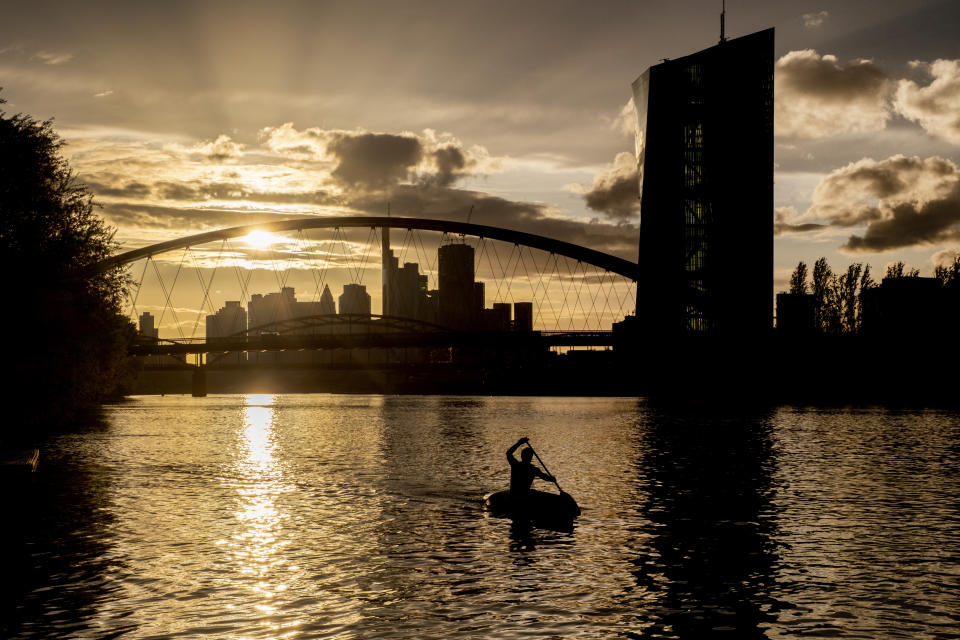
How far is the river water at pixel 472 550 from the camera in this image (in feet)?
56.4

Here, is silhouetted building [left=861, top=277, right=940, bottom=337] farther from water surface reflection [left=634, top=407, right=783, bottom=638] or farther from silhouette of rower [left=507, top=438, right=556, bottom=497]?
silhouette of rower [left=507, top=438, right=556, bottom=497]

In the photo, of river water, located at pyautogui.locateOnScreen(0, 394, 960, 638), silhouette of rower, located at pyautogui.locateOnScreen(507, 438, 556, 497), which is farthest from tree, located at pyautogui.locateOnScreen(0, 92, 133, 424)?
silhouette of rower, located at pyautogui.locateOnScreen(507, 438, 556, 497)

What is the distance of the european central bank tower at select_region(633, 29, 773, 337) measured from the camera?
188125 millimetres

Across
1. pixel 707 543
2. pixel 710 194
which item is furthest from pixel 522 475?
pixel 710 194

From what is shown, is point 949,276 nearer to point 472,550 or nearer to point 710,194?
point 710,194

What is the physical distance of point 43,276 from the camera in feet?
139

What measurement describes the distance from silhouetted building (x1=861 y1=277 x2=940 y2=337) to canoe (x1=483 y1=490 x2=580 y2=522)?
5062 inches

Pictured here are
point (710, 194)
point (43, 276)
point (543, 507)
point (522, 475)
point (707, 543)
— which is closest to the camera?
point (707, 543)

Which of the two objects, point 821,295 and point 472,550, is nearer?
point 472,550

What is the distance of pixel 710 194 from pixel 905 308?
47669 mm

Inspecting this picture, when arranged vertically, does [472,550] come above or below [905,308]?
below

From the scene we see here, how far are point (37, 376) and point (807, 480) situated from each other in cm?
3576

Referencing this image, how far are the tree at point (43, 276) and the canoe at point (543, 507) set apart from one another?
25.3 meters

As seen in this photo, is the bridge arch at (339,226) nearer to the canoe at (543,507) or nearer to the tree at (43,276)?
the tree at (43,276)
